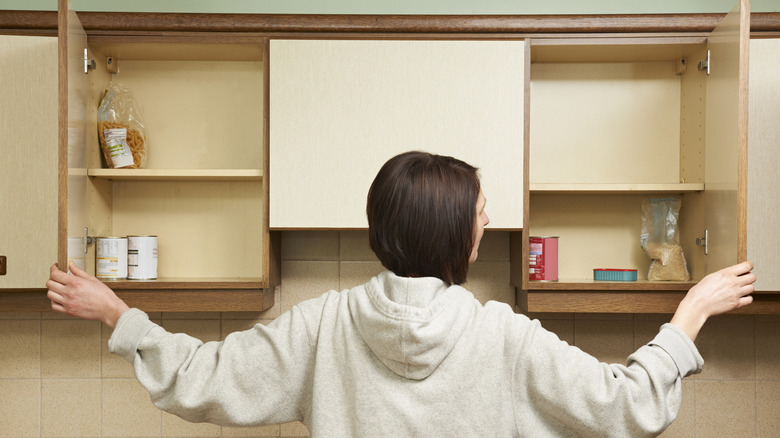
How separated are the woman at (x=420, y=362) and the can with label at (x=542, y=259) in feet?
2.08

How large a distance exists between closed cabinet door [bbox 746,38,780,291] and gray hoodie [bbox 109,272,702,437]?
695mm

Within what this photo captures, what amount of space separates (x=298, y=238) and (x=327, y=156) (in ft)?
1.13

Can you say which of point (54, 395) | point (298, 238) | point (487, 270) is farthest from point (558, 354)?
point (54, 395)

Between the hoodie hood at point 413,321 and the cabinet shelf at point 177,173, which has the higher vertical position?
the cabinet shelf at point 177,173

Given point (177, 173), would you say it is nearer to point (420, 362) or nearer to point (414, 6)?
point (414, 6)

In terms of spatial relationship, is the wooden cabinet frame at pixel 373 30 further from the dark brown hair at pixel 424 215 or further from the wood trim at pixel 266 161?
the dark brown hair at pixel 424 215

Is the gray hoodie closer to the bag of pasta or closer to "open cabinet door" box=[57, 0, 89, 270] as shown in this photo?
"open cabinet door" box=[57, 0, 89, 270]

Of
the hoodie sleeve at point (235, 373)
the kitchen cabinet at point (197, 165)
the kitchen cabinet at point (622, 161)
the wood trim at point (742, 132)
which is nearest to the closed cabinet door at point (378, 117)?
the kitchen cabinet at point (622, 161)

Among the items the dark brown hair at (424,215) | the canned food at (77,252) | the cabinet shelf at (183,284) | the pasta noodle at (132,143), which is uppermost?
the pasta noodle at (132,143)

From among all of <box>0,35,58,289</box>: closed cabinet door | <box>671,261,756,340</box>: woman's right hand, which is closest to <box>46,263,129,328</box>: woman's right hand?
<box>0,35,58,289</box>: closed cabinet door

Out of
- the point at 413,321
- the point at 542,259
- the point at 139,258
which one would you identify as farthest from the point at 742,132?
the point at 139,258

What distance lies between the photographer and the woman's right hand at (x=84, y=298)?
3.27ft

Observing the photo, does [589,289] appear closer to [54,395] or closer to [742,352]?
[742,352]

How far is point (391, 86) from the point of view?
57.0 inches
